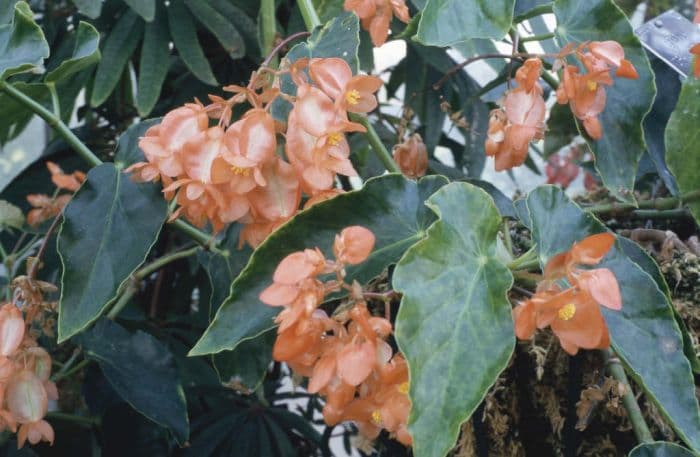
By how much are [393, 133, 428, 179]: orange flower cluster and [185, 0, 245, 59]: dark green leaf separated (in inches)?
11.6

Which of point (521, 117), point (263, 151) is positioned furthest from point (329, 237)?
point (521, 117)

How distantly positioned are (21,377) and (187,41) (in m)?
0.50

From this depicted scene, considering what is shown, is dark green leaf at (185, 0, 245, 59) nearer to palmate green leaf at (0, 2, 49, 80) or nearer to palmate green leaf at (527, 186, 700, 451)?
palmate green leaf at (0, 2, 49, 80)

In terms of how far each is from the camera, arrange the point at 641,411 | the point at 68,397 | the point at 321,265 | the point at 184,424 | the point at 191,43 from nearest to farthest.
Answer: the point at 321,265, the point at 641,411, the point at 184,424, the point at 191,43, the point at 68,397

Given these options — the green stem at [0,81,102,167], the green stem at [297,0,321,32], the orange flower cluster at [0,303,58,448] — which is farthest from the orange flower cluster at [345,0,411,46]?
the orange flower cluster at [0,303,58,448]

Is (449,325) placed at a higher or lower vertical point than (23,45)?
lower

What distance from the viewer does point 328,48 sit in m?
0.53

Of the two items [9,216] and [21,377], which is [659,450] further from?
[9,216]

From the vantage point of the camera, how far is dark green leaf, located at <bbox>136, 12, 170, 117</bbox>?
0.89 meters

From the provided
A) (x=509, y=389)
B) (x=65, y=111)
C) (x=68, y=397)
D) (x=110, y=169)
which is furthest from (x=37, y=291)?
(x=68, y=397)

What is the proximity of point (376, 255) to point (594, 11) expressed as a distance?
11.1 inches

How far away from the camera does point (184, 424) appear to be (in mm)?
672

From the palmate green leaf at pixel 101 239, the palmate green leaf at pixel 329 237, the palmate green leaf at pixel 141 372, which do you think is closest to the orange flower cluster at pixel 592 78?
the palmate green leaf at pixel 329 237

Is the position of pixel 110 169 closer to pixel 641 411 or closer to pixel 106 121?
pixel 641 411
